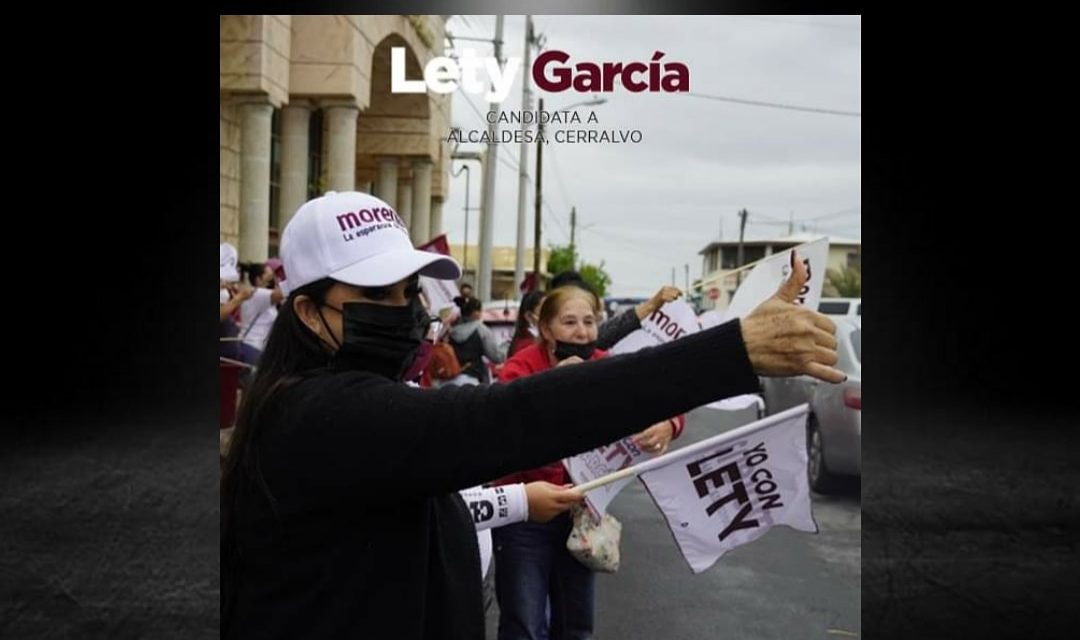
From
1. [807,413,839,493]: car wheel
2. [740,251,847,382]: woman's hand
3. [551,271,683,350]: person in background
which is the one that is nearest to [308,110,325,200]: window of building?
[807,413,839,493]: car wheel

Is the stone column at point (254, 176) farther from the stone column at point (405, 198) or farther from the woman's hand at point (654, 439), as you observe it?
the woman's hand at point (654, 439)

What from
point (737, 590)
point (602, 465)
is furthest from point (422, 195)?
point (602, 465)

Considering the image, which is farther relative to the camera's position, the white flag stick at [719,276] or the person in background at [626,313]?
the person in background at [626,313]

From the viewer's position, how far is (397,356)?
6.63 ft

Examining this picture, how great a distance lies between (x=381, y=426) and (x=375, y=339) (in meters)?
0.25

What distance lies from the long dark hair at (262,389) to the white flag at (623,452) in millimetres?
1473

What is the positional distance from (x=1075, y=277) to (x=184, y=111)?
10.5 meters

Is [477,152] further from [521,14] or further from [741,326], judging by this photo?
[741,326]

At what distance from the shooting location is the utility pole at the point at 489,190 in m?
4.45

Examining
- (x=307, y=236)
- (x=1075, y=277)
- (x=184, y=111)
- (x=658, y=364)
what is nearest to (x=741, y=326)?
(x=658, y=364)

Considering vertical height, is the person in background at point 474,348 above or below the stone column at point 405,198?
below

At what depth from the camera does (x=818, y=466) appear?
8.60 meters

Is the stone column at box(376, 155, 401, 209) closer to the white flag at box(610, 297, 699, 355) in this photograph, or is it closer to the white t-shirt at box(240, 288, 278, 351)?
the white t-shirt at box(240, 288, 278, 351)

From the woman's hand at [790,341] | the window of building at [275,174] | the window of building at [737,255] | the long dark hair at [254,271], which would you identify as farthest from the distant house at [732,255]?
the window of building at [275,174]
